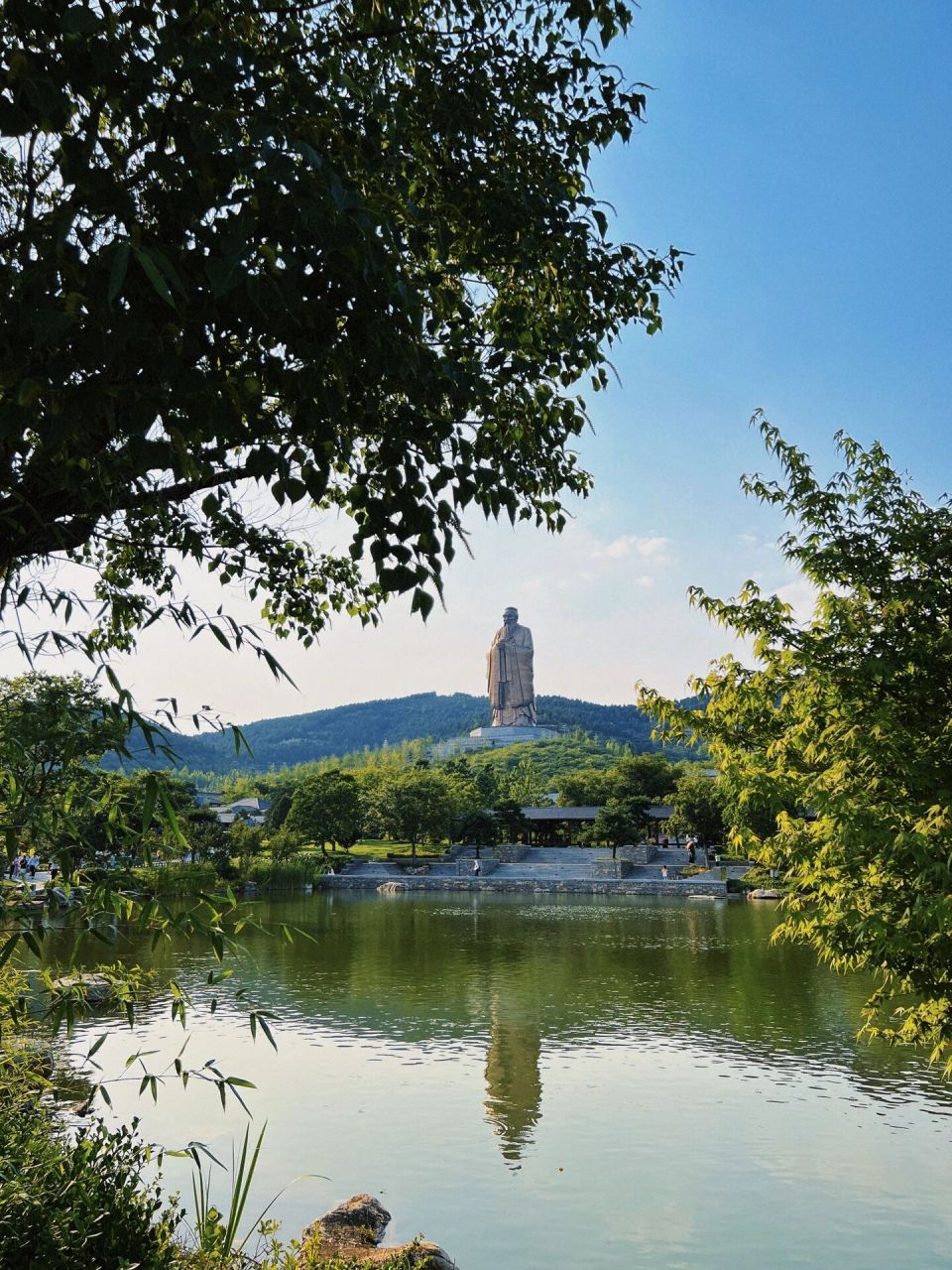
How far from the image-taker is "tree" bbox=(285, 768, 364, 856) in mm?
48219

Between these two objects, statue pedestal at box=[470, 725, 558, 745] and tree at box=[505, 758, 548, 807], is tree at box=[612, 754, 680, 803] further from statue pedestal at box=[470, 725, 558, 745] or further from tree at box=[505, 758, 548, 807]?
statue pedestal at box=[470, 725, 558, 745]

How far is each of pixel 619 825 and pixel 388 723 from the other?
417 ft

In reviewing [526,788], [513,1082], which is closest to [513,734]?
[526,788]

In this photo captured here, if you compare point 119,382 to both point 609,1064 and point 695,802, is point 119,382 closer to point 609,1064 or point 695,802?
point 609,1064

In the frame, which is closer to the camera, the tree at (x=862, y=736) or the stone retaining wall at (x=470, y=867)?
the tree at (x=862, y=736)

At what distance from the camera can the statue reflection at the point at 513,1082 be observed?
346 inches

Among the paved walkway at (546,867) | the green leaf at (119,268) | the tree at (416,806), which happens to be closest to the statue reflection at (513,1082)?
the green leaf at (119,268)

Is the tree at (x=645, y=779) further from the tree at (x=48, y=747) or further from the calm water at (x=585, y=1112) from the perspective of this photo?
the tree at (x=48, y=747)

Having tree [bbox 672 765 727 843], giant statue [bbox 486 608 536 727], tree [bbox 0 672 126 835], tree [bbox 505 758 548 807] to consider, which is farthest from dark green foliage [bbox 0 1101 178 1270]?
giant statue [bbox 486 608 536 727]

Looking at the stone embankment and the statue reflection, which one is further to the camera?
the stone embankment

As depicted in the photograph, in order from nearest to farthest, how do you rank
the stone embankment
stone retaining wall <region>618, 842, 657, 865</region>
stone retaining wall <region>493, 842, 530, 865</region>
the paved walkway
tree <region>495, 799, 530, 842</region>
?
the stone embankment → the paved walkway → stone retaining wall <region>618, 842, 657, 865</region> → stone retaining wall <region>493, 842, 530, 865</region> → tree <region>495, 799, 530, 842</region>

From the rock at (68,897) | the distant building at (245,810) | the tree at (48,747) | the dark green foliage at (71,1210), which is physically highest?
the tree at (48,747)

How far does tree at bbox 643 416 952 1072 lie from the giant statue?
88.6 meters

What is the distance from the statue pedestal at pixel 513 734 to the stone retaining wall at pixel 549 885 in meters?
53.3
